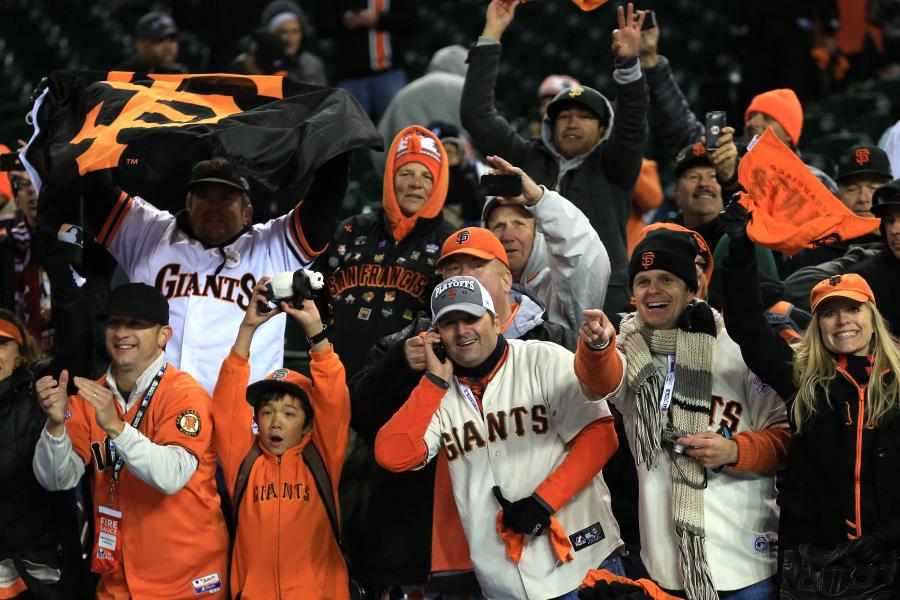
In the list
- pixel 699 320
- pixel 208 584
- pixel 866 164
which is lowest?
pixel 208 584

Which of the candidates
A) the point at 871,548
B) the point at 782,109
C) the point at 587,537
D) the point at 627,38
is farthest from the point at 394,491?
the point at 782,109

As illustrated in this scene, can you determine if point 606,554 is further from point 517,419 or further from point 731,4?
point 731,4

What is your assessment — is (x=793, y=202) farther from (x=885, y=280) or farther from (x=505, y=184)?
(x=505, y=184)

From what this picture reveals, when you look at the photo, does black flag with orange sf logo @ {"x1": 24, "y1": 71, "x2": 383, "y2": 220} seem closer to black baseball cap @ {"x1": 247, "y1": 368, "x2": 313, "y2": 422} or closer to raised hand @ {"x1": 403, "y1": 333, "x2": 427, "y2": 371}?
black baseball cap @ {"x1": 247, "y1": 368, "x2": 313, "y2": 422}

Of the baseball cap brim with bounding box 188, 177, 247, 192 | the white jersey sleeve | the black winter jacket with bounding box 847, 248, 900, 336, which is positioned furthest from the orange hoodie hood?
the black winter jacket with bounding box 847, 248, 900, 336

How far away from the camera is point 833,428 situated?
14.3 ft

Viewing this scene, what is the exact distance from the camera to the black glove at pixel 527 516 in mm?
4508

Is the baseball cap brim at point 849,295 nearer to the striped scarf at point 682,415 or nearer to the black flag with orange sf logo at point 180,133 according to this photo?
the striped scarf at point 682,415

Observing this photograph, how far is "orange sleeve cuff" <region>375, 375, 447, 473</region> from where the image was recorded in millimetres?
4574

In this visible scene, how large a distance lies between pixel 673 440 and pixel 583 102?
2227 millimetres

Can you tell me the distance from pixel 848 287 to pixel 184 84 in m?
2.97

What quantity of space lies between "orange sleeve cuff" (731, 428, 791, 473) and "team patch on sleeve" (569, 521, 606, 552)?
0.50 meters

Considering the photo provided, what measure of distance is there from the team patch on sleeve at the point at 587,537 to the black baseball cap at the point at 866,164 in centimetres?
249

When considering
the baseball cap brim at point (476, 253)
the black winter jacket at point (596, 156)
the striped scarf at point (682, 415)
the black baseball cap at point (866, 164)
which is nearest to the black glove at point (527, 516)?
the striped scarf at point (682, 415)
